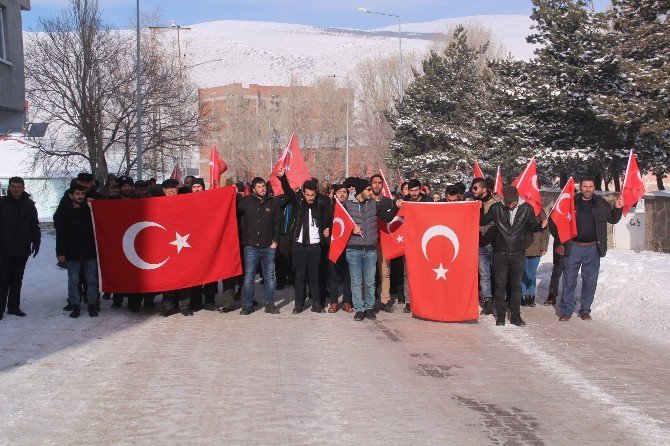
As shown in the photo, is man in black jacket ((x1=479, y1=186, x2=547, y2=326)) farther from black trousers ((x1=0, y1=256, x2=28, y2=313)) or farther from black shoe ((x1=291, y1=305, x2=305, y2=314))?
black trousers ((x1=0, y1=256, x2=28, y2=313))

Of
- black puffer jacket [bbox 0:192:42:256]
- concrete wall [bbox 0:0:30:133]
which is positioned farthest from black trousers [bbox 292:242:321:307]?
concrete wall [bbox 0:0:30:133]

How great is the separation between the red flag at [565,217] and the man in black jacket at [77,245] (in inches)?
261

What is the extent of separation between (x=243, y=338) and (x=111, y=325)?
87.7 inches

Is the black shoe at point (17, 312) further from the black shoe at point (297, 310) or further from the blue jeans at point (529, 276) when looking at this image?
the blue jeans at point (529, 276)

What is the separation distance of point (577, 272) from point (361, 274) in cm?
303

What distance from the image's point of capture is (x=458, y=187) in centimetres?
1338

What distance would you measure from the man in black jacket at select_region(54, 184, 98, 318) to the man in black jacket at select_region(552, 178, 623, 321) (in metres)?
6.67

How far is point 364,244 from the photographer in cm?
1266

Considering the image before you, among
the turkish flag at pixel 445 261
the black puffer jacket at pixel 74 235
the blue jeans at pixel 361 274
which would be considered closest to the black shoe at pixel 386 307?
the blue jeans at pixel 361 274

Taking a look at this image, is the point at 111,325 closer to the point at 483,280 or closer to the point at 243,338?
the point at 243,338

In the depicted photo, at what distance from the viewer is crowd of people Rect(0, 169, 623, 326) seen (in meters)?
12.2

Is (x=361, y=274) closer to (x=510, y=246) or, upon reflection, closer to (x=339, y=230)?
(x=339, y=230)

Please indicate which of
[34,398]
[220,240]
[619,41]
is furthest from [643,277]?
[619,41]

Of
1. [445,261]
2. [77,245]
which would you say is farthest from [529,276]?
[77,245]
